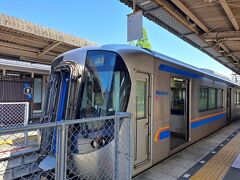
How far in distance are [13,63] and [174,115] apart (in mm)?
6619

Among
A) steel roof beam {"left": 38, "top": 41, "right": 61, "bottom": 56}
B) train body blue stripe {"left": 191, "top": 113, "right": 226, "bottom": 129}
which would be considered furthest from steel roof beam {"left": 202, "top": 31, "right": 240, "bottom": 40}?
steel roof beam {"left": 38, "top": 41, "right": 61, "bottom": 56}

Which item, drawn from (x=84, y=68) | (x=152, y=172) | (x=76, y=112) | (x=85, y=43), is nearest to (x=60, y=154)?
(x=76, y=112)

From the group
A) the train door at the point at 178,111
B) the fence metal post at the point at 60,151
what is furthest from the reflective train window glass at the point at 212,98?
the fence metal post at the point at 60,151

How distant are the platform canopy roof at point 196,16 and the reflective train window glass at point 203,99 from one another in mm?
1743

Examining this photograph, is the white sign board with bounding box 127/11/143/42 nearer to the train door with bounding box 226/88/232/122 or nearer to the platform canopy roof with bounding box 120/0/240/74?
the platform canopy roof with bounding box 120/0/240/74

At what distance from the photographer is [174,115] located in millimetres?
6594

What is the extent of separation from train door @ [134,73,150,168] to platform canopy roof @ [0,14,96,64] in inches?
140

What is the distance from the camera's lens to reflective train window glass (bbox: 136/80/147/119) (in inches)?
146

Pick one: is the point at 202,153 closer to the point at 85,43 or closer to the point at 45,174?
the point at 45,174

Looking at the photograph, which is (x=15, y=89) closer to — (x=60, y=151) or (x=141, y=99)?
(x=141, y=99)

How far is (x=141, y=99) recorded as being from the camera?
3791 mm

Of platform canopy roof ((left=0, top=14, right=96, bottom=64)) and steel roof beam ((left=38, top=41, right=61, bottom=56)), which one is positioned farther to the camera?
steel roof beam ((left=38, top=41, right=61, bottom=56))

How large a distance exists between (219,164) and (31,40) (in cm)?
592

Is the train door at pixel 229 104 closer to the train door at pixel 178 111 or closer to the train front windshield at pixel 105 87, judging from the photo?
the train door at pixel 178 111
